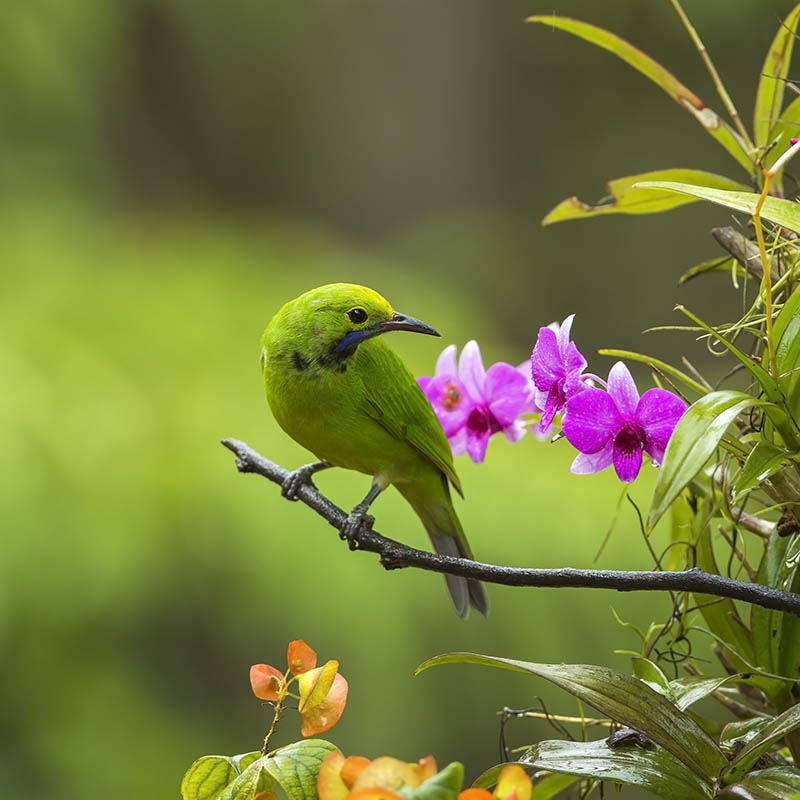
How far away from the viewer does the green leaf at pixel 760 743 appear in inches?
20.1

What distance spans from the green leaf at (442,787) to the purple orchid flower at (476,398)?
45cm

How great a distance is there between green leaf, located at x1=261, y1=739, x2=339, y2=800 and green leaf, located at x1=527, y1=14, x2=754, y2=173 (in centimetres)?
52

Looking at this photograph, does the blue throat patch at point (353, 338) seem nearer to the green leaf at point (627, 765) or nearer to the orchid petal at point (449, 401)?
the orchid petal at point (449, 401)

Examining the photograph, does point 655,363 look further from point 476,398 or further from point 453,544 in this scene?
point 453,544

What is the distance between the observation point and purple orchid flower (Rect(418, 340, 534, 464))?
2.75 ft

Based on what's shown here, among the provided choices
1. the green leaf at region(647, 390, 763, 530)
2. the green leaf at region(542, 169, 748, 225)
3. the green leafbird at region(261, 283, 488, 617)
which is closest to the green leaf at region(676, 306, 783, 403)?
the green leaf at region(647, 390, 763, 530)

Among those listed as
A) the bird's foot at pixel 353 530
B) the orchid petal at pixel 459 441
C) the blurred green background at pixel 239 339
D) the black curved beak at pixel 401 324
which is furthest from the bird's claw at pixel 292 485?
the blurred green background at pixel 239 339

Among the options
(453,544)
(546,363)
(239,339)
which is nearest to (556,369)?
(546,363)

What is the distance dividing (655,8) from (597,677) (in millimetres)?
4098

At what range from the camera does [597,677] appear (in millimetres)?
544

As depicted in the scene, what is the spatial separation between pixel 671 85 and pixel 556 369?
295 mm

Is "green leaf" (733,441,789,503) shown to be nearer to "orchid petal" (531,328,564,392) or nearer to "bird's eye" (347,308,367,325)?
"orchid petal" (531,328,564,392)

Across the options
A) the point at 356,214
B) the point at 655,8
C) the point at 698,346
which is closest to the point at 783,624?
the point at 698,346

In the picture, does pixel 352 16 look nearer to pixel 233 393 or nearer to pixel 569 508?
pixel 233 393
